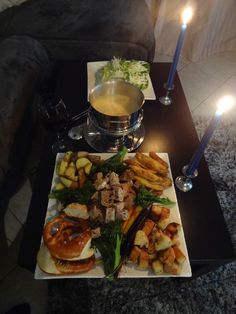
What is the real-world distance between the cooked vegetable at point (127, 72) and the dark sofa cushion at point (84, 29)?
524mm

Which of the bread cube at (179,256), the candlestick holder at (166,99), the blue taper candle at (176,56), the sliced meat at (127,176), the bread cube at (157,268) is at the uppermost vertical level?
the blue taper candle at (176,56)

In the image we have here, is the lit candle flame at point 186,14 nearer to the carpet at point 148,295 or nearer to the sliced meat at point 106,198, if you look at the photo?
the sliced meat at point 106,198

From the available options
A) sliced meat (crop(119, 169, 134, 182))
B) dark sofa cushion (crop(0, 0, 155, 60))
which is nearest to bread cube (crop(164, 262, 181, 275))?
sliced meat (crop(119, 169, 134, 182))

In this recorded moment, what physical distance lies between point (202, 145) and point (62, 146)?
1.93 ft

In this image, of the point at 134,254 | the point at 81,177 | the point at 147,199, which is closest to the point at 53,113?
the point at 81,177

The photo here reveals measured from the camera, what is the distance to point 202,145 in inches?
36.4

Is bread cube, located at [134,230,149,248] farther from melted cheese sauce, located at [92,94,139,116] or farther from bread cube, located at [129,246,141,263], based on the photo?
melted cheese sauce, located at [92,94,139,116]

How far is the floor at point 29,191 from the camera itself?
1.25 metres

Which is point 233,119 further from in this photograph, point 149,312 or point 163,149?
point 149,312

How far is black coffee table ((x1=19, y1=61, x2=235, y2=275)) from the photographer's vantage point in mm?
896

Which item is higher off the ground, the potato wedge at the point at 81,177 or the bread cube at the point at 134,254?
the potato wedge at the point at 81,177

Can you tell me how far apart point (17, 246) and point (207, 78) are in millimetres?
2145

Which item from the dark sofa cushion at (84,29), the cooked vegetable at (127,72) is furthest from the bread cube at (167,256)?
the dark sofa cushion at (84,29)

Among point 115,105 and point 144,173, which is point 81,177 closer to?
point 144,173
